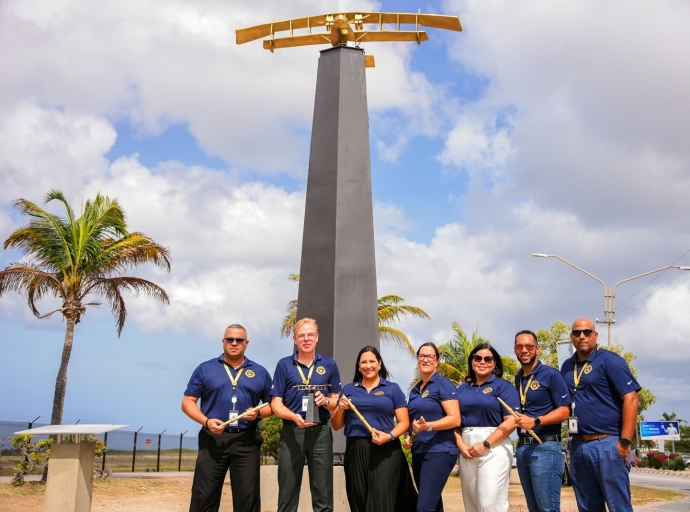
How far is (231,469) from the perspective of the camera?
5383 mm

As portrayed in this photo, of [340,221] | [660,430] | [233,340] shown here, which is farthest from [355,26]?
[660,430]

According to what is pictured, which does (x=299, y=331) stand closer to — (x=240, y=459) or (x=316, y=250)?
(x=240, y=459)

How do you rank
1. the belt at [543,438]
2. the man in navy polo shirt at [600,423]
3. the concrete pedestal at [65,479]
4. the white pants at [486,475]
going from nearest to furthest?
the white pants at [486,475] → the man in navy polo shirt at [600,423] → the belt at [543,438] → the concrete pedestal at [65,479]

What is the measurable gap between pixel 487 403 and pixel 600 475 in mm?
929

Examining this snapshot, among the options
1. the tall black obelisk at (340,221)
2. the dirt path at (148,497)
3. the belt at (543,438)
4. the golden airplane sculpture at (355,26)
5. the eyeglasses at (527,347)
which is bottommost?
the dirt path at (148,497)

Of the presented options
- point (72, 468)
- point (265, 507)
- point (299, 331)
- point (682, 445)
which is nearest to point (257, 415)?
point (299, 331)

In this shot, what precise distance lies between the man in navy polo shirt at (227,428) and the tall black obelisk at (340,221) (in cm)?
310

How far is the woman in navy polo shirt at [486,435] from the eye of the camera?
16.8ft

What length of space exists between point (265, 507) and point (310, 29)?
242 inches

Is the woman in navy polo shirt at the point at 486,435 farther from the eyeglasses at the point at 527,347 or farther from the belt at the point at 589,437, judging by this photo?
the belt at the point at 589,437

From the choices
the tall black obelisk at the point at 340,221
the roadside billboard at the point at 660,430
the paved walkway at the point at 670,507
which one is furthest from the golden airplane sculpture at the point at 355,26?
the roadside billboard at the point at 660,430

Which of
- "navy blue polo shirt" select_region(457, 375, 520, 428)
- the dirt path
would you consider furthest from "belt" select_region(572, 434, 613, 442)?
the dirt path

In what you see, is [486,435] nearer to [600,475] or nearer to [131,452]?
[600,475]

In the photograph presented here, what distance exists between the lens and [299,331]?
5.51 metres
